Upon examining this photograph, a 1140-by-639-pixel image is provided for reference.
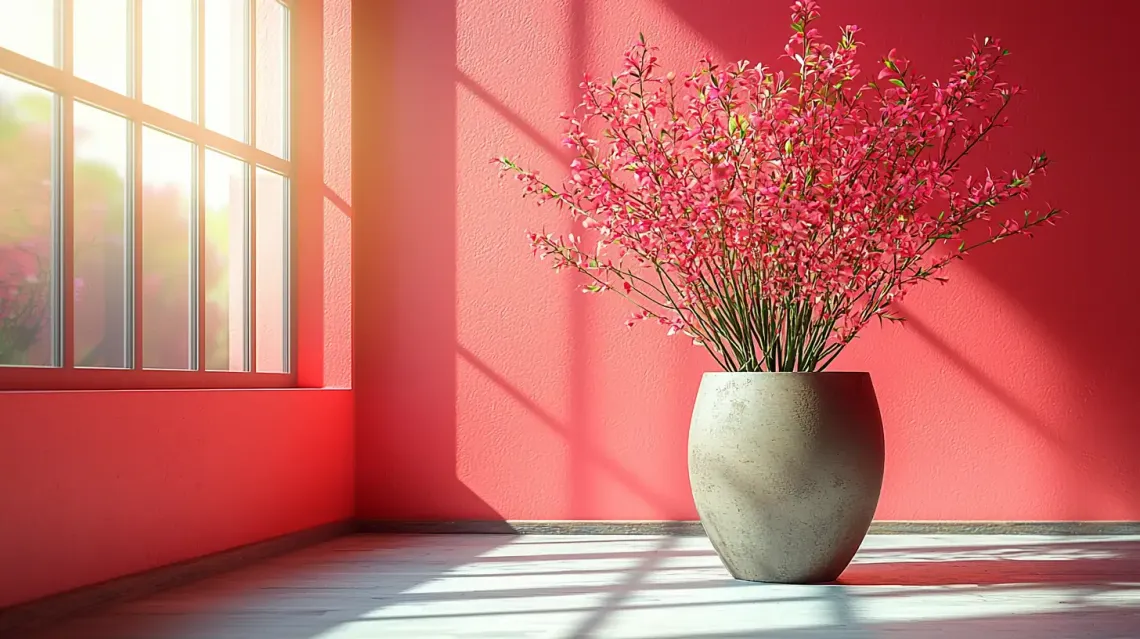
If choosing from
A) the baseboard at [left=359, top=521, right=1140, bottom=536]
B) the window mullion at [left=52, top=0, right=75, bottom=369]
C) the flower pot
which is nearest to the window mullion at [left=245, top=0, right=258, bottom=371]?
the baseboard at [left=359, top=521, right=1140, bottom=536]

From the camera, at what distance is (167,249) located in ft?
11.2

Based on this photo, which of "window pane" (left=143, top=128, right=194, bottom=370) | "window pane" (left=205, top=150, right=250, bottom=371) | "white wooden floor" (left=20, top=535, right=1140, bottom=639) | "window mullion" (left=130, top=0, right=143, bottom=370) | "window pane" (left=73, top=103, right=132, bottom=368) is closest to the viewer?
"white wooden floor" (left=20, top=535, right=1140, bottom=639)

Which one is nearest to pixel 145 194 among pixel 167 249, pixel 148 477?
pixel 167 249

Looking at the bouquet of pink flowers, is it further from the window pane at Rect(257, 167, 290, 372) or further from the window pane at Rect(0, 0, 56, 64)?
the window pane at Rect(257, 167, 290, 372)

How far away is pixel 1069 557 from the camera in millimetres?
3488

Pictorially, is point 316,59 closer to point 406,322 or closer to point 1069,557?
point 406,322

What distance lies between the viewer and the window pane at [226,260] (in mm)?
3643

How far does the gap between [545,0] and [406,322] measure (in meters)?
1.27

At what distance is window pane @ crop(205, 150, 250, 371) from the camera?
12.0 ft

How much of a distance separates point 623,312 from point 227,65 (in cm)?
156

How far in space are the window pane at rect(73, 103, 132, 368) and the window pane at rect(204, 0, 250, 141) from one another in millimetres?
547

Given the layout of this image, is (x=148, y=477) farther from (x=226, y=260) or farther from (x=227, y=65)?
(x=227, y=65)

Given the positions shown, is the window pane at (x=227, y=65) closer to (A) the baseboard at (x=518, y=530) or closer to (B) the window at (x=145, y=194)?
(B) the window at (x=145, y=194)

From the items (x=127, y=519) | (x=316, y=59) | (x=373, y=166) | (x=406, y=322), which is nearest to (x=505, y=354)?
(x=406, y=322)
